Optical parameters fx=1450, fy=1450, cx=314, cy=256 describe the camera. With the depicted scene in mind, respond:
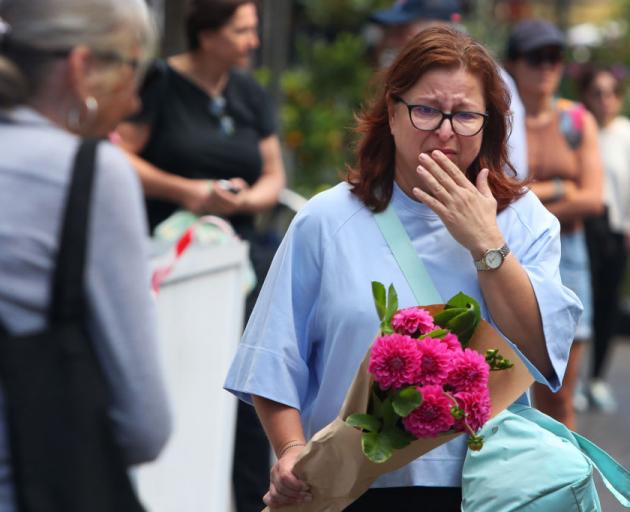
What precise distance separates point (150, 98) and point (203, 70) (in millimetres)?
287

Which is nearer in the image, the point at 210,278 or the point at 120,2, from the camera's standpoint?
the point at 120,2

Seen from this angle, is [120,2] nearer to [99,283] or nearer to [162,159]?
[99,283]

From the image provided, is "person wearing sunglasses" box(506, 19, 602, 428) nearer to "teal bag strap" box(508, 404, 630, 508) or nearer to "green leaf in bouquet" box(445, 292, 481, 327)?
"teal bag strap" box(508, 404, 630, 508)

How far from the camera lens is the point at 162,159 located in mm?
5375

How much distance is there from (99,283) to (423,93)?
3.43 ft

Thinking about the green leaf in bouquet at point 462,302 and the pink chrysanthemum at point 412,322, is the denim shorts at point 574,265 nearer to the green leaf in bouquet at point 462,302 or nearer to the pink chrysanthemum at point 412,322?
the green leaf in bouquet at point 462,302

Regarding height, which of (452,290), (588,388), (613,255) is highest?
(452,290)

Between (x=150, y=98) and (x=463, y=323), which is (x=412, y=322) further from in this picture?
(x=150, y=98)

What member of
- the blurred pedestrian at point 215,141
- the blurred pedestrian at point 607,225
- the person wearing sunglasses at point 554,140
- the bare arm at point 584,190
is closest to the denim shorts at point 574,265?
the person wearing sunglasses at point 554,140

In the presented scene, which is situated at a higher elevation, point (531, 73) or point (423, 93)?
point (423, 93)

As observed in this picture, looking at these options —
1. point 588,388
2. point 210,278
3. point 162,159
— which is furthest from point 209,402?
point 588,388

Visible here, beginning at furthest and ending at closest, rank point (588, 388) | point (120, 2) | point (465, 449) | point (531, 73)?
point (588, 388) → point (531, 73) → point (465, 449) → point (120, 2)

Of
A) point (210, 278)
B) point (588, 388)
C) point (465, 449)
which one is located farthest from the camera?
point (588, 388)

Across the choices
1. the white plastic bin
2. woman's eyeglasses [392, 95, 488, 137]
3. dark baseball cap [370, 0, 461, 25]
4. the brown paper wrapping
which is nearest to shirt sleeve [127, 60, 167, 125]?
the white plastic bin
